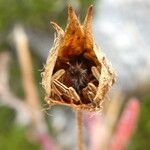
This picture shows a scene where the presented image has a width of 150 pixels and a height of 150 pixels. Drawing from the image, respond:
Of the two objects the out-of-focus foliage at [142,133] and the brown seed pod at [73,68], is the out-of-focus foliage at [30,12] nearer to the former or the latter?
the out-of-focus foliage at [142,133]

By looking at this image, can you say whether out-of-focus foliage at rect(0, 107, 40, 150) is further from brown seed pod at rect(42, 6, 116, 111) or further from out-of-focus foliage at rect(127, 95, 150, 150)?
brown seed pod at rect(42, 6, 116, 111)

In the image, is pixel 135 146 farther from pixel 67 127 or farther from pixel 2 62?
pixel 2 62

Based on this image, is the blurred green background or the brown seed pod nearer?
the brown seed pod

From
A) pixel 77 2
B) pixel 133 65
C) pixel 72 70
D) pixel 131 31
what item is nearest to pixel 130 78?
pixel 133 65

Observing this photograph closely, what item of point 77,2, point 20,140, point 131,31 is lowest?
point 20,140

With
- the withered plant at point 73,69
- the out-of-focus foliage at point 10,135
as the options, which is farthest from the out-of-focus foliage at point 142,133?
the withered plant at point 73,69

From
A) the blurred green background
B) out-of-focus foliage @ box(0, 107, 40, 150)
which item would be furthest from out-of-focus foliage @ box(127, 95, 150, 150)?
out-of-focus foliage @ box(0, 107, 40, 150)

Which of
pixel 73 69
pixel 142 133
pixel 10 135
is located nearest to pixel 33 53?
pixel 10 135
